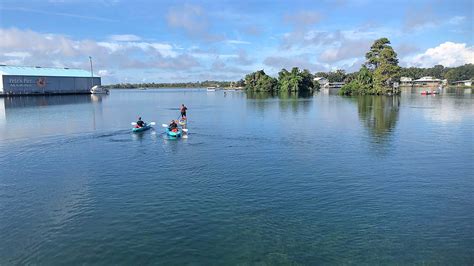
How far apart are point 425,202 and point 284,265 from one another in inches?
447

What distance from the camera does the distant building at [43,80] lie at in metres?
145

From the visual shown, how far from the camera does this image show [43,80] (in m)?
158

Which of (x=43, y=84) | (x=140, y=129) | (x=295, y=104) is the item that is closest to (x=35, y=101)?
(x=43, y=84)

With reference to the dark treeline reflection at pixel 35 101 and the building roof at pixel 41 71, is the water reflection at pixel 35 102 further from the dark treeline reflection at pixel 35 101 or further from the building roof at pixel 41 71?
the building roof at pixel 41 71

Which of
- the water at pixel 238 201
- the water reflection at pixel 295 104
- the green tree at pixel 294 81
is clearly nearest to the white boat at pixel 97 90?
the green tree at pixel 294 81

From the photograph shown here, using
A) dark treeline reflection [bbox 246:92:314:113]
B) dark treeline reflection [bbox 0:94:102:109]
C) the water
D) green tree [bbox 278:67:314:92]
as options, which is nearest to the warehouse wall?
dark treeline reflection [bbox 0:94:102:109]

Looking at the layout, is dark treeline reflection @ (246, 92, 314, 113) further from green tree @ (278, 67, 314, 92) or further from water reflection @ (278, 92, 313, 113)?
green tree @ (278, 67, 314, 92)

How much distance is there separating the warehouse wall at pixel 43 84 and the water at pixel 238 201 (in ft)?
417

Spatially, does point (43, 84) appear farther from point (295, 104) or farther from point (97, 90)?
point (295, 104)

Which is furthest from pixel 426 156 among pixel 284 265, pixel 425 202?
pixel 284 265

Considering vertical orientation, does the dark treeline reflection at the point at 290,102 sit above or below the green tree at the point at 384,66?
below

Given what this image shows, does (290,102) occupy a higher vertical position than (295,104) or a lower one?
higher

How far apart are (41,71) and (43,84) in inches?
312

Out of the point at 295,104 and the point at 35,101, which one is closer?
the point at 295,104
